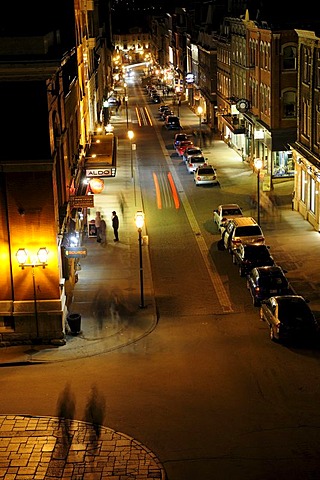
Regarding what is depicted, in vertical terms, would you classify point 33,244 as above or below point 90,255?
above

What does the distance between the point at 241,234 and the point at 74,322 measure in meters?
12.7

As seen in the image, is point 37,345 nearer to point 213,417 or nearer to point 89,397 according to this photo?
point 89,397

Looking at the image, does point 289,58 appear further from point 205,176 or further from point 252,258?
point 252,258

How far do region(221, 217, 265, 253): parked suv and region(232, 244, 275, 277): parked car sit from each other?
6.35 ft

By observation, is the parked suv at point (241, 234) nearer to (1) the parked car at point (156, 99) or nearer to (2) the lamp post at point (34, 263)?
(2) the lamp post at point (34, 263)

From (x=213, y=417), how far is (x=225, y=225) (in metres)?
20.7

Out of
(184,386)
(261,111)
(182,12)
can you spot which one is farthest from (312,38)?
(182,12)

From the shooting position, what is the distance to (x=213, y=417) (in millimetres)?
20906

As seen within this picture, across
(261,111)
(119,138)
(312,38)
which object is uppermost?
(312,38)

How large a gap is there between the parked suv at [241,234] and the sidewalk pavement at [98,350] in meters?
3.13

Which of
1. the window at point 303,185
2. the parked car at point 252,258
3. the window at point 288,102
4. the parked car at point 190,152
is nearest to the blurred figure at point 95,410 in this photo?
the parked car at point 252,258

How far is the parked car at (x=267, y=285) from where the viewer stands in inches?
1188

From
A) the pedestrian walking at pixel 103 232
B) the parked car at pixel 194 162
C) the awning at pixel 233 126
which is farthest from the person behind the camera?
the awning at pixel 233 126

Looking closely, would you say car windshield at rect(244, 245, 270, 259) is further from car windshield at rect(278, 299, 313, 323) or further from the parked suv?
car windshield at rect(278, 299, 313, 323)
